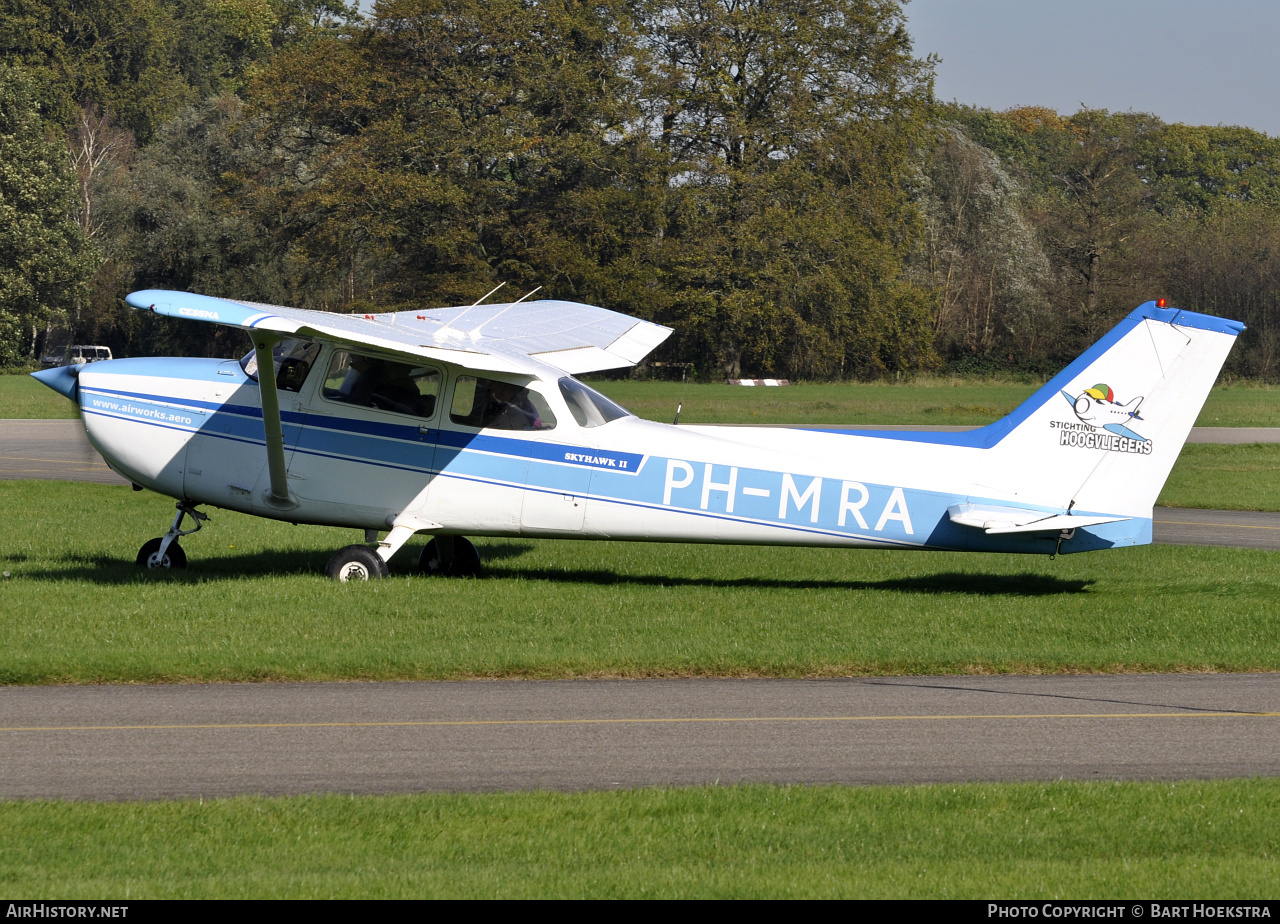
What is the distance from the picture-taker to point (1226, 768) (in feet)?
24.7

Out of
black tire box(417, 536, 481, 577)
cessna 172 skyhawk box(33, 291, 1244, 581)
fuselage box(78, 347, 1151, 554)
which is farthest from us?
black tire box(417, 536, 481, 577)

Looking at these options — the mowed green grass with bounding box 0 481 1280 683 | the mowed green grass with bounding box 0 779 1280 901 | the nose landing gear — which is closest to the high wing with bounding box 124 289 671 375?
the mowed green grass with bounding box 0 481 1280 683

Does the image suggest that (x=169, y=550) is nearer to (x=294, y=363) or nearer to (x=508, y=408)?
(x=294, y=363)

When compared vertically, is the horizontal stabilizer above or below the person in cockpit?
below

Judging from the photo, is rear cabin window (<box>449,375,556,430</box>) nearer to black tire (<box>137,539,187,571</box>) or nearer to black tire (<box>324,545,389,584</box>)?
black tire (<box>324,545,389,584</box>)

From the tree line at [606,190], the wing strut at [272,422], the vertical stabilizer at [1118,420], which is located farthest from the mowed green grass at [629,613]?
the tree line at [606,190]

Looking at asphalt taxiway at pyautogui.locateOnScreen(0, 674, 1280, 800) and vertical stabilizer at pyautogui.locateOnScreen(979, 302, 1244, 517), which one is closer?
asphalt taxiway at pyautogui.locateOnScreen(0, 674, 1280, 800)

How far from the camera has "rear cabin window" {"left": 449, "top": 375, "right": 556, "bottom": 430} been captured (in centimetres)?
1286

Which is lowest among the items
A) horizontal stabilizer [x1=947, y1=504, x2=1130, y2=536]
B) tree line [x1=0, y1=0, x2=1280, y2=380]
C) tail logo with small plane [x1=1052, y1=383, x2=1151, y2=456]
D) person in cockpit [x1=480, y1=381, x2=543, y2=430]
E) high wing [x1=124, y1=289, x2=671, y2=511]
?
horizontal stabilizer [x1=947, y1=504, x2=1130, y2=536]

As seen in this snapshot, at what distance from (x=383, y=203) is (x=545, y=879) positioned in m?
54.2

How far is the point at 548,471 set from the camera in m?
12.8

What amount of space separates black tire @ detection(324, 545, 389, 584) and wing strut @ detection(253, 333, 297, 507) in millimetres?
745

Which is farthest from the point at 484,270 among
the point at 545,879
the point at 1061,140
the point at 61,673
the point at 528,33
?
the point at 1061,140

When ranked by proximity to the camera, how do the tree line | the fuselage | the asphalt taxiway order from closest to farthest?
the asphalt taxiway → the fuselage → the tree line
